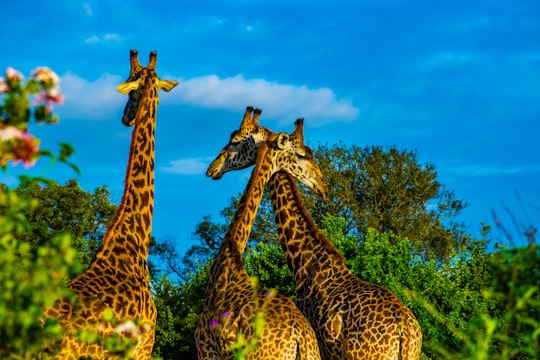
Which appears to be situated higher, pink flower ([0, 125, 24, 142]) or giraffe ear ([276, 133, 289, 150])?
giraffe ear ([276, 133, 289, 150])

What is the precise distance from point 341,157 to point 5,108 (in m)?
39.0

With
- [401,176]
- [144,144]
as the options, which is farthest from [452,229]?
[144,144]

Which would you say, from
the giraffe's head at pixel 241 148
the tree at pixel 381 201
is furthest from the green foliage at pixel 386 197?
the giraffe's head at pixel 241 148

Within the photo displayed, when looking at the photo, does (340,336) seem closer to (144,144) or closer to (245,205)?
(245,205)

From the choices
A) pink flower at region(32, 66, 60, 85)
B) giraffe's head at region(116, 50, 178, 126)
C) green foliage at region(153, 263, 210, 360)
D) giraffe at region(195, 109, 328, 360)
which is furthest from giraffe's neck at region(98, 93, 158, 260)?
green foliage at region(153, 263, 210, 360)

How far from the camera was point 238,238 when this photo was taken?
14117 mm

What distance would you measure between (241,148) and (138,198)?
4.19 meters

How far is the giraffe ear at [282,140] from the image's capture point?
15.0 metres

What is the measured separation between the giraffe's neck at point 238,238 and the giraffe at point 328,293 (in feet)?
3.35

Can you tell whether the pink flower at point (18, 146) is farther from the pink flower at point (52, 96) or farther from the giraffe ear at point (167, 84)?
the giraffe ear at point (167, 84)

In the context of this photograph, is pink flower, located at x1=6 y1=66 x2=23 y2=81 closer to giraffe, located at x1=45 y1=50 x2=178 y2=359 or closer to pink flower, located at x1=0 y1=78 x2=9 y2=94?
pink flower, located at x1=0 y1=78 x2=9 y2=94

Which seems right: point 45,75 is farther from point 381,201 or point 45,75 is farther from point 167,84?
point 381,201

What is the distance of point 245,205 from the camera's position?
14320 mm

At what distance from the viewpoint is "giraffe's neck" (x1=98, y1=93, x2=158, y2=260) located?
38.0 ft
